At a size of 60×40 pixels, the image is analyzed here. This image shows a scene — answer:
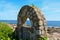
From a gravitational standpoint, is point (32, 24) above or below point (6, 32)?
above

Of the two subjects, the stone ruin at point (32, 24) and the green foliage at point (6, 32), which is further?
the green foliage at point (6, 32)

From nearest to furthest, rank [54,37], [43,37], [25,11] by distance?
[43,37], [54,37], [25,11]

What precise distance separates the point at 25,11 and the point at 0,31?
315cm

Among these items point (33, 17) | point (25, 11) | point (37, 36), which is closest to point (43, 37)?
point (37, 36)

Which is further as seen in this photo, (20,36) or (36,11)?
(20,36)

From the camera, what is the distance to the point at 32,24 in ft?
67.2

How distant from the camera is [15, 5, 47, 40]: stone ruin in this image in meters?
19.6

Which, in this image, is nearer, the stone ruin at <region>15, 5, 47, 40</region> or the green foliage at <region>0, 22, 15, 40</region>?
the stone ruin at <region>15, 5, 47, 40</region>

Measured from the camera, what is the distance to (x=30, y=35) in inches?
818

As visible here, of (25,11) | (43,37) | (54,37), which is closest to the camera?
(43,37)

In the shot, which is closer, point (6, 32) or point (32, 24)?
point (32, 24)

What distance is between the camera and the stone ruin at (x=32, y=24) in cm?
1956

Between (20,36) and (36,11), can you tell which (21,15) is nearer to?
(20,36)

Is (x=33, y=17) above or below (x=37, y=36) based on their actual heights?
above
